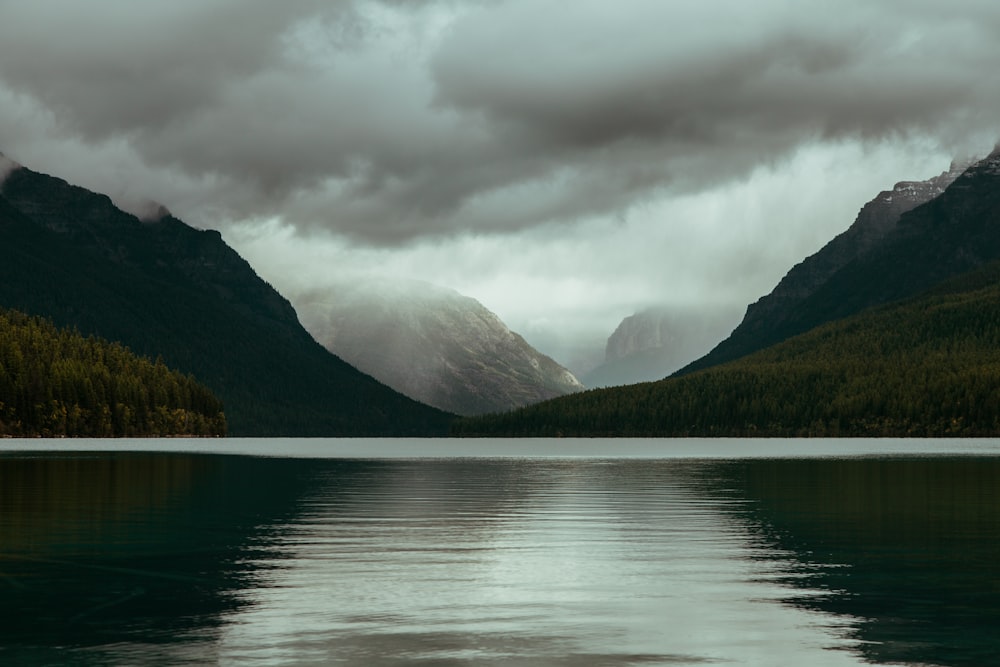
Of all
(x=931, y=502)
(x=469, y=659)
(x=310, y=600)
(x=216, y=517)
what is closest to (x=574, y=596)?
(x=310, y=600)

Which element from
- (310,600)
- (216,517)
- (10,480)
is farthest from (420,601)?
(10,480)

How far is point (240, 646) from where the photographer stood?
27.1m

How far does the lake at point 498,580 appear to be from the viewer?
2708 cm

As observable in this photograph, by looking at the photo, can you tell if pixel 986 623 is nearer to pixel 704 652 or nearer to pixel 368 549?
pixel 704 652

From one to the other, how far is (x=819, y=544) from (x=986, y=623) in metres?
18.3

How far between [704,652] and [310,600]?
37.5ft

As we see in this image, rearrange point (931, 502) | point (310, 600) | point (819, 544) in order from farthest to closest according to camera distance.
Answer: point (931, 502)
point (819, 544)
point (310, 600)

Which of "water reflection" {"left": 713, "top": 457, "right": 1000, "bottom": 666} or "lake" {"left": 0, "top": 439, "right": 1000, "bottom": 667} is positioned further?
"water reflection" {"left": 713, "top": 457, "right": 1000, "bottom": 666}

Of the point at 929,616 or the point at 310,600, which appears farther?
the point at 310,600

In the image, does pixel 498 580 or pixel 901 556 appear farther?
pixel 901 556

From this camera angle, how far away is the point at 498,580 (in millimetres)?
37688

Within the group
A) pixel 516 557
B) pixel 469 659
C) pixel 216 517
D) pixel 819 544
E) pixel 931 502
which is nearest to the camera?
pixel 469 659

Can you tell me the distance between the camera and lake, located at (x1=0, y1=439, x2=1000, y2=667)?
27.1m

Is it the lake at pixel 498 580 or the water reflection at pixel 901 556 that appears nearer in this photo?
the lake at pixel 498 580
